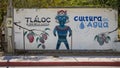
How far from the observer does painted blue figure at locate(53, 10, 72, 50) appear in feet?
61.1

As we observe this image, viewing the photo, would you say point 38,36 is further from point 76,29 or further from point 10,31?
point 76,29

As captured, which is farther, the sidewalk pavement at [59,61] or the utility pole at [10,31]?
the utility pole at [10,31]

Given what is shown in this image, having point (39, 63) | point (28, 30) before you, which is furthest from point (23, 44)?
point (39, 63)

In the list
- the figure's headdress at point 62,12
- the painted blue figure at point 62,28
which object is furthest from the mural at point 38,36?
the figure's headdress at point 62,12

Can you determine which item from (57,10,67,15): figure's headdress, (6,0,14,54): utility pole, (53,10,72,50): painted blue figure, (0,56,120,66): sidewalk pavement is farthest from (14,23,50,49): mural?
(0,56,120,66): sidewalk pavement

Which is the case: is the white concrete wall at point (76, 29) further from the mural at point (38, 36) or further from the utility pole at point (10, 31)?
the utility pole at point (10, 31)

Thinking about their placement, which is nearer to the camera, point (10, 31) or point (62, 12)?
point (10, 31)

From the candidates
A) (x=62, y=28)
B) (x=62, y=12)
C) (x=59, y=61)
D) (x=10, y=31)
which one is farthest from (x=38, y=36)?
(x=59, y=61)

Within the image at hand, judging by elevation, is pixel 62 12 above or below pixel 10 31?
above

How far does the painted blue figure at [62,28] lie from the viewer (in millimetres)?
18625

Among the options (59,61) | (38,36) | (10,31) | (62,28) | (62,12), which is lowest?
(59,61)

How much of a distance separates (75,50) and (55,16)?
204 centimetres

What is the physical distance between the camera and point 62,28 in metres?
18.7

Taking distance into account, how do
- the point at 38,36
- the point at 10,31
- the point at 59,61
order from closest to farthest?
the point at 59,61, the point at 10,31, the point at 38,36
